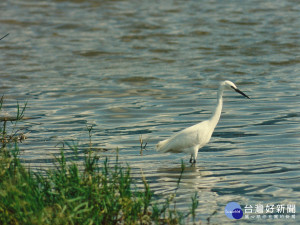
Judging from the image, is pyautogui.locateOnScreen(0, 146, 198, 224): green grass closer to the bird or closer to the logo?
the logo

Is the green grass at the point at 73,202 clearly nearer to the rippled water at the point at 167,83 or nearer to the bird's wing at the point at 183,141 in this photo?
the rippled water at the point at 167,83

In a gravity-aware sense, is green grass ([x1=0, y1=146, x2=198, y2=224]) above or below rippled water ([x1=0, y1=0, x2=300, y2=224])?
above

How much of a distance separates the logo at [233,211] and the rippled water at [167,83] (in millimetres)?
81

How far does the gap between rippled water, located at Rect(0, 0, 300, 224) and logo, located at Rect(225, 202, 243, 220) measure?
0.08 meters

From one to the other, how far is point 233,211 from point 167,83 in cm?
907

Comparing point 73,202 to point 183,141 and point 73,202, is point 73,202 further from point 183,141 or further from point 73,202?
point 183,141

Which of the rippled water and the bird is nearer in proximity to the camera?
the rippled water

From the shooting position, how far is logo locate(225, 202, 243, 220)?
6.19 meters

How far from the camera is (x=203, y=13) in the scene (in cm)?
2548

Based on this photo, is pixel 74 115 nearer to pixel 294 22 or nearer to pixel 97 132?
pixel 97 132

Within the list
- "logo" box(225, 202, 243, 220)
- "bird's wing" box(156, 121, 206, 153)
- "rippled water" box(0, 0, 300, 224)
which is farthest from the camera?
"bird's wing" box(156, 121, 206, 153)

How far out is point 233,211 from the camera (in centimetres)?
627

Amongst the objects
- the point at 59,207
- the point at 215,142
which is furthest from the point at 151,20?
the point at 59,207

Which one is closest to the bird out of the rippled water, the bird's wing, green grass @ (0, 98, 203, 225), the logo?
the bird's wing
